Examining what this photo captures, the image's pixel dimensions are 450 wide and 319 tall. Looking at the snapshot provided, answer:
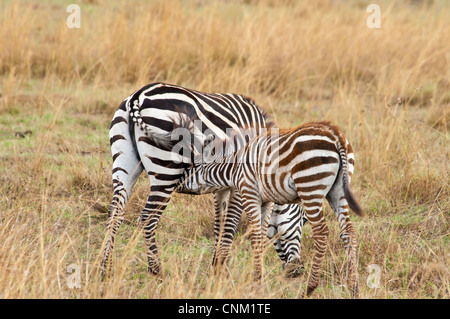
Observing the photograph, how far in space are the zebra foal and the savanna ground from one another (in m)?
0.29

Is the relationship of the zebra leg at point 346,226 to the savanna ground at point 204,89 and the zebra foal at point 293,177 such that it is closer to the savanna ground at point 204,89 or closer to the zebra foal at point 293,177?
the zebra foal at point 293,177

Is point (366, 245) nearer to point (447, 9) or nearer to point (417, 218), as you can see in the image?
point (417, 218)

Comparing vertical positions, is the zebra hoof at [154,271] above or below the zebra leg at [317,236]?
below

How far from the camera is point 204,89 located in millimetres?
8641

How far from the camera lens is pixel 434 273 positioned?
15.2ft

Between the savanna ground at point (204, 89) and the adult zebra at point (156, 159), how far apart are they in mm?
179

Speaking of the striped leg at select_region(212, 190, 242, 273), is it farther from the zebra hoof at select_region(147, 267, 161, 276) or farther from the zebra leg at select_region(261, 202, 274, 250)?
the zebra hoof at select_region(147, 267, 161, 276)

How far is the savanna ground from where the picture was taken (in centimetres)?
450

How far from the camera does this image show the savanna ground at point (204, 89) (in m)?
4.50

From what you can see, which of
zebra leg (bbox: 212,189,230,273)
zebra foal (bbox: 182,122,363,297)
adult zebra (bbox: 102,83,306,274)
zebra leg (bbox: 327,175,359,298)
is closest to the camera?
zebra foal (bbox: 182,122,363,297)

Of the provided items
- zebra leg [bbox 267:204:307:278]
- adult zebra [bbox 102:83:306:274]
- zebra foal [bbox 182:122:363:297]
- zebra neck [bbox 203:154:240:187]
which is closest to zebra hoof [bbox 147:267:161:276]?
adult zebra [bbox 102:83:306:274]

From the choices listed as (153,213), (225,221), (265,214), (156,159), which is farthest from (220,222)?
(156,159)

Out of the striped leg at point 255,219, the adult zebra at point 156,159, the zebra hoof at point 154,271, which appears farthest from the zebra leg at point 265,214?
the zebra hoof at point 154,271

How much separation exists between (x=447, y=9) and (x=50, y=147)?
422 inches
